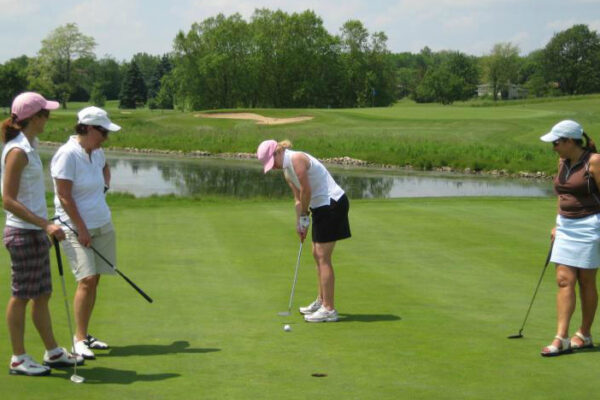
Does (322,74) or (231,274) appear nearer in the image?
(231,274)

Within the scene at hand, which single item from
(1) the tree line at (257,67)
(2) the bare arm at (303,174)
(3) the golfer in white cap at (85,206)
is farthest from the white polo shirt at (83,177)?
(1) the tree line at (257,67)

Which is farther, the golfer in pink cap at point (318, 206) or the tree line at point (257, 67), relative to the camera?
the tree line at point (257, 67)

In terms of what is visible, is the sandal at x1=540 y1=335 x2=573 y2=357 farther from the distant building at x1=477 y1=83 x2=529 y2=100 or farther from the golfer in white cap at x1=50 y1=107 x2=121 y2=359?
the distant building at x1=477 y1=83 x2=529 y2=100

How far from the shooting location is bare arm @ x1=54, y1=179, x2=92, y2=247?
21.4ft

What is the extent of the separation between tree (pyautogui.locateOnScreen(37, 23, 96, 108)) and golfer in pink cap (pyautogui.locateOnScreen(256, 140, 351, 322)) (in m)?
103

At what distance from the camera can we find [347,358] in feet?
21.5

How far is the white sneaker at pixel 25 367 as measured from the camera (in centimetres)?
606

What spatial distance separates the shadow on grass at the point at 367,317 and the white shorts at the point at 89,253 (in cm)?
237

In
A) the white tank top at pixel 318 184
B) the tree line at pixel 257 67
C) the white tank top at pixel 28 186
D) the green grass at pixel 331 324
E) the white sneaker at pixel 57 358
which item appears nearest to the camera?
the green grass at pixel 331 324

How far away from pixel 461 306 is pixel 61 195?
414 cm

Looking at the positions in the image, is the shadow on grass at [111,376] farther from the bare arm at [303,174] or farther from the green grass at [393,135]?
the green grass at [393,135]

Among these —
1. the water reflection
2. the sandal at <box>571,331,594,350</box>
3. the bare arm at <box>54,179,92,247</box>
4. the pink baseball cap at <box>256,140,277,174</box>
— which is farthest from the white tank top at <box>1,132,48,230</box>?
the water reflection

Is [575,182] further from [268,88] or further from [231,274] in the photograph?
[268,88]

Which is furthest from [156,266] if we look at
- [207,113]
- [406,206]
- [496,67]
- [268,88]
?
[496,67]
